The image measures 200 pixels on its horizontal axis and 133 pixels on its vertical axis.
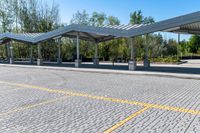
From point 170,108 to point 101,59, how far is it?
32676 mm

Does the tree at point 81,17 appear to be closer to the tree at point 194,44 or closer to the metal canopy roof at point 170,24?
the metal canopy roof at point 170,24

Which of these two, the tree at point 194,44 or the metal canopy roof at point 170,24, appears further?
the tree at point 194,44

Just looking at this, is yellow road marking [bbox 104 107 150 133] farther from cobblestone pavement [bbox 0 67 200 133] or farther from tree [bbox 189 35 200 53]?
tree [bbox 189 35 200 53]

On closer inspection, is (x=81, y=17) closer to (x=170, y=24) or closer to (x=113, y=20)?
(x=113, y=20)

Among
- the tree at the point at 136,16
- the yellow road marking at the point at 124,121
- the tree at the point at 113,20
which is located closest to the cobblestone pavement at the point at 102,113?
the yellow road marking at the point at 124,121

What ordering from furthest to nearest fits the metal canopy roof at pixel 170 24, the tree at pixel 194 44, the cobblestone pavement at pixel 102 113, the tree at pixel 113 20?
1. the tree at pixel 194 44
2. the tree at pixel 113 20
3. the metal canopy roof at pixel 170 24
4. the cobblestone pavement at pixel 102 113

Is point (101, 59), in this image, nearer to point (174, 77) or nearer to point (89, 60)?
point (89, 60)

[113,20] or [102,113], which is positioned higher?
[113,20]

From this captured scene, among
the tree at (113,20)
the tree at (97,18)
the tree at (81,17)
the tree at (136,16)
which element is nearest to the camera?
the tree at (113,20)

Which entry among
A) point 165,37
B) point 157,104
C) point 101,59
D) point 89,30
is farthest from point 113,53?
point 157,104

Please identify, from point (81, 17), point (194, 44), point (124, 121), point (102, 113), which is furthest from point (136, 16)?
point (124, 121)

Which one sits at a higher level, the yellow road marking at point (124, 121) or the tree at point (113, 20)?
the tree at point (113, 20)

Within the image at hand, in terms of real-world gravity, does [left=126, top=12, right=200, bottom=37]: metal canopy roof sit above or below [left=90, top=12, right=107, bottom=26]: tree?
below

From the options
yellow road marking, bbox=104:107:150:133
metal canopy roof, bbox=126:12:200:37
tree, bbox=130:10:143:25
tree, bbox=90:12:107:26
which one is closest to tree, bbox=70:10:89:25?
tree, bbox=90:12:107:26
